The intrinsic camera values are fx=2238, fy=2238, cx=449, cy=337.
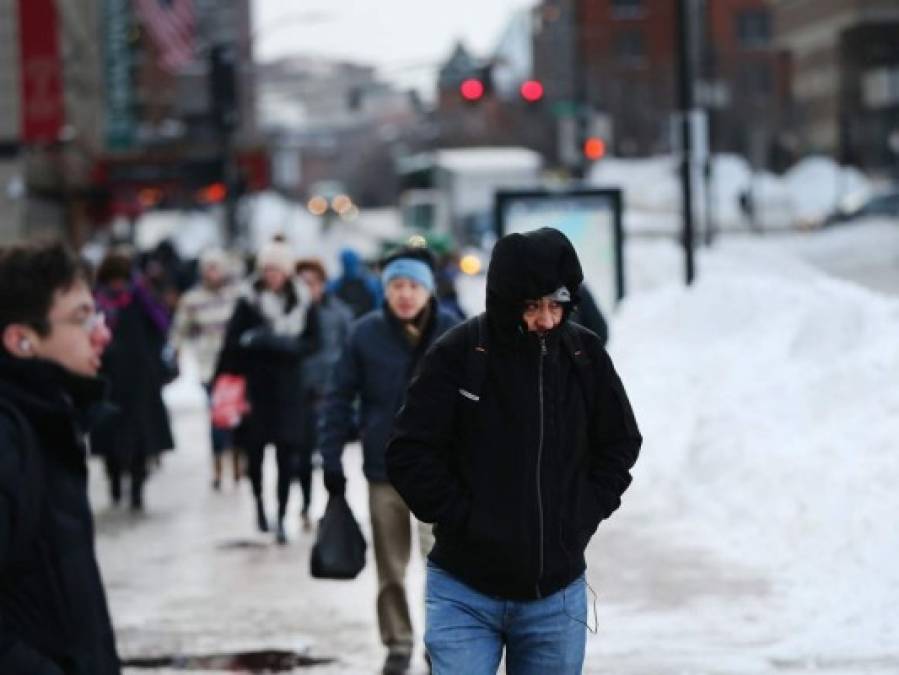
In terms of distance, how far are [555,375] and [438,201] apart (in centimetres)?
6737

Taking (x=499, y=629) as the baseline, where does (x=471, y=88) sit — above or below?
above

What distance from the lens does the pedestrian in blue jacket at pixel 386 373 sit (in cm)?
947

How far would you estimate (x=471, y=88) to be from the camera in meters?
37.8

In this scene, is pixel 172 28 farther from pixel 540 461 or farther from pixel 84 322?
pixel 84 322

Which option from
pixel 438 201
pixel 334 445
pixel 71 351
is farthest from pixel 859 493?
pixel 438 201

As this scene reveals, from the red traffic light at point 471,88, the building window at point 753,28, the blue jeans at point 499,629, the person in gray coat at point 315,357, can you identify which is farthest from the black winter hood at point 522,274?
the building window at point 753,28

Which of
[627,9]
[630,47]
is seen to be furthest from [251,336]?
[627,9]

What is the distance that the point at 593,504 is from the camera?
234 inches

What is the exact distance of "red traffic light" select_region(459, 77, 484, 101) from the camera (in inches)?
1480

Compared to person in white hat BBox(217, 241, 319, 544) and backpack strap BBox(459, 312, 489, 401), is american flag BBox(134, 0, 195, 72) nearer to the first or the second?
person in white hat BBox(217, 241, 319, 544)

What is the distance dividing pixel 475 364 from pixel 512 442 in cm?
22

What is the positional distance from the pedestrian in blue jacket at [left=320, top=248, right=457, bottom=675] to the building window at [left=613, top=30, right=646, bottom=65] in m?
121

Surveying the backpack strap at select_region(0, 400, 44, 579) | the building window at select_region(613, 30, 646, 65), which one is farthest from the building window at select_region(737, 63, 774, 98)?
the backpack strap at select_region(0, 400, 44, 579)

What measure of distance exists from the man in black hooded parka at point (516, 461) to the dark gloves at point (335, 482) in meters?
2.95
